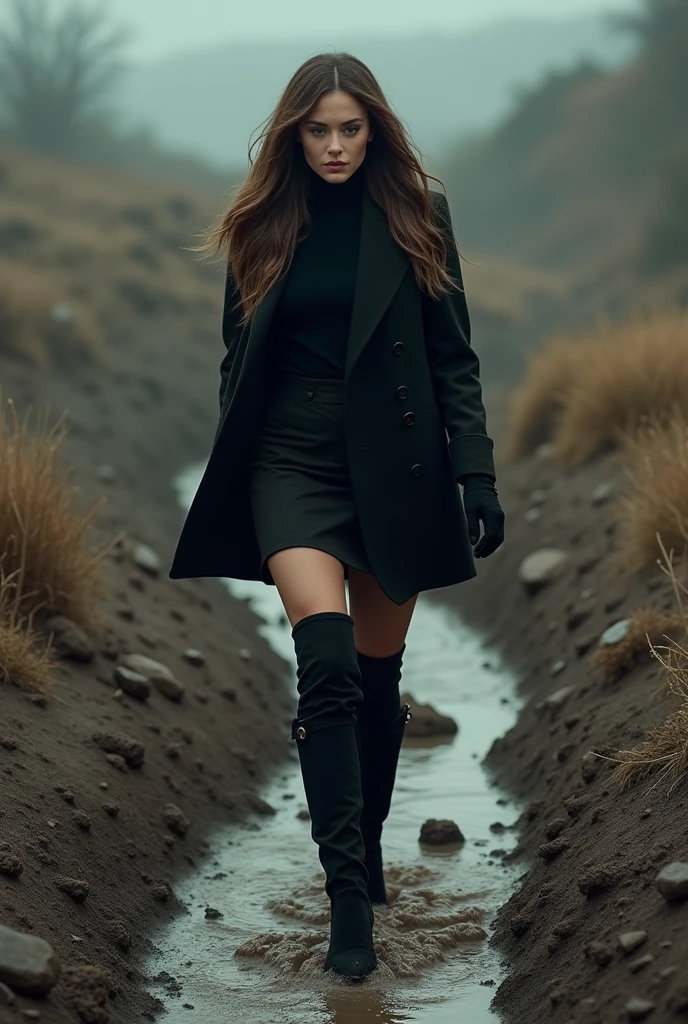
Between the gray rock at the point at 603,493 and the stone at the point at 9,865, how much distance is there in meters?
5.08

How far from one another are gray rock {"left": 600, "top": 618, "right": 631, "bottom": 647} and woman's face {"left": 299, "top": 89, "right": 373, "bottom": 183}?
2.11m

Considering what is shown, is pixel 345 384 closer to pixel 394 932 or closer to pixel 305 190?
pixel 305 190

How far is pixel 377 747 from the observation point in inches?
168

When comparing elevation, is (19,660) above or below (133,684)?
below

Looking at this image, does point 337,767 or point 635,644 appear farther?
point 635,644

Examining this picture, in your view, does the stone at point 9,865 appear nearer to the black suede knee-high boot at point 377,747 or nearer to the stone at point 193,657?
the black suede knee-high boot at point 377,747

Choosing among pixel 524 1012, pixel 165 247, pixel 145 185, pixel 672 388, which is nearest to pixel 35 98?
pixel 145 185

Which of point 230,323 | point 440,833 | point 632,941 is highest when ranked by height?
point 230,323

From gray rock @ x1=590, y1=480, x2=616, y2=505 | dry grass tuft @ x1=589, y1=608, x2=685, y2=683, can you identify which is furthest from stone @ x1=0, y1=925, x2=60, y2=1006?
gray rock @ x1=590, y1=480, x2=616, y2=505

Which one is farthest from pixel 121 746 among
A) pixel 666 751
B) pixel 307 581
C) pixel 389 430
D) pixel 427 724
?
pixel 427 724

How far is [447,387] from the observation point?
4.05 m

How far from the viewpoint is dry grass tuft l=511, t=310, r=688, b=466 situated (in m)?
8.73

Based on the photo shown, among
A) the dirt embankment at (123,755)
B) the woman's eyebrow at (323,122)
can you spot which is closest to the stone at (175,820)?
the dirt embankment at (123,755)

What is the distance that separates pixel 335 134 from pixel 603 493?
466 cm
